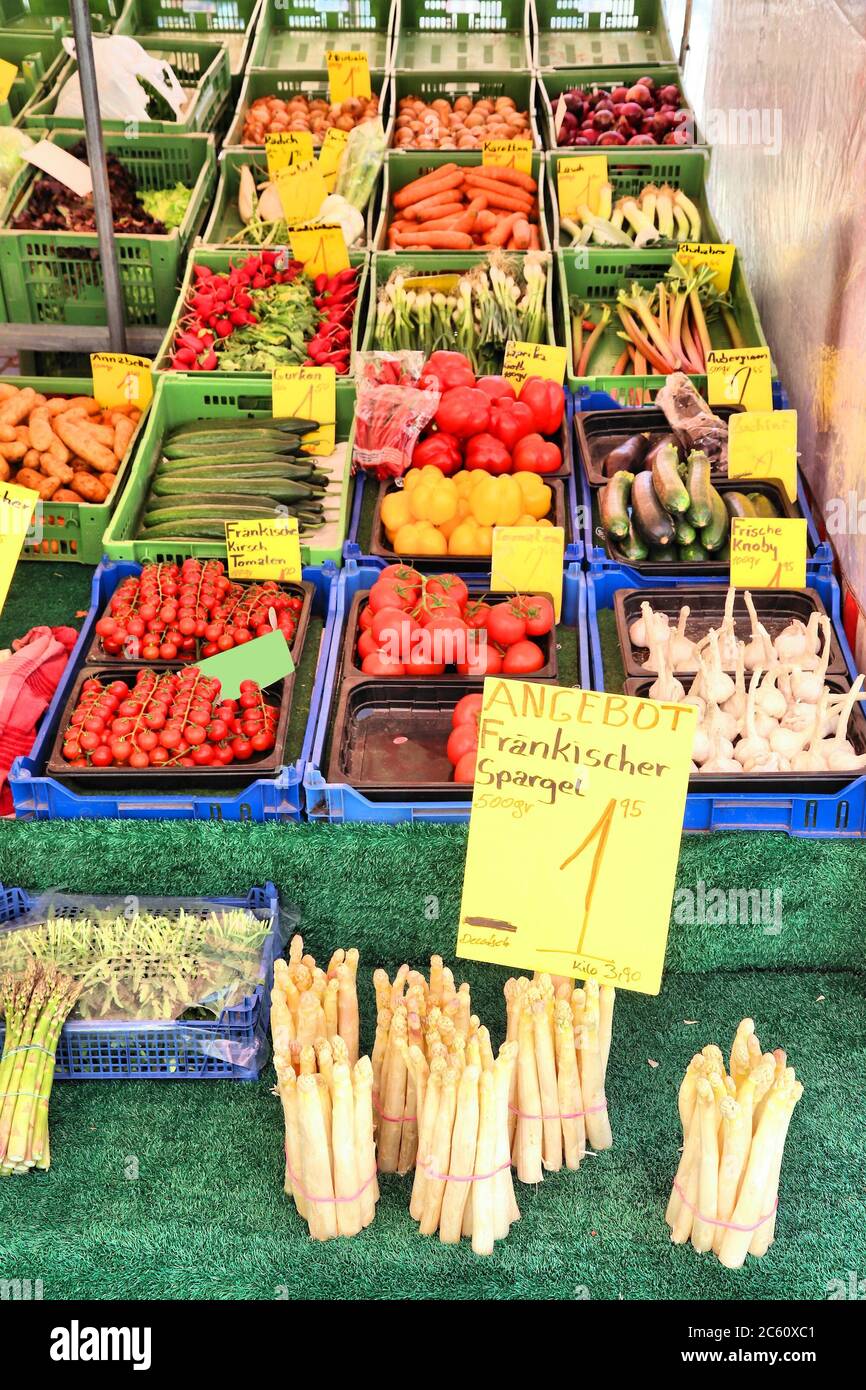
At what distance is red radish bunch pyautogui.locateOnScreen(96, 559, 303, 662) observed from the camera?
12.0 feet

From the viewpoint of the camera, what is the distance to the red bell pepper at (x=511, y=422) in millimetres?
4395

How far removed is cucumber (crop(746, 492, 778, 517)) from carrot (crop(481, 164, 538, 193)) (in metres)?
2.40

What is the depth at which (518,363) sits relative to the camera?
182 inches

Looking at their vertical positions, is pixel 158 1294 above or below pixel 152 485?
below

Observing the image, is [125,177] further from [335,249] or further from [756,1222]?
[756,1222]

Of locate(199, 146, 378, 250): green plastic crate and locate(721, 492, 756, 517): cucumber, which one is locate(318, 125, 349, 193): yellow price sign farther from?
locate(721, 492, 756, 517): cucumber

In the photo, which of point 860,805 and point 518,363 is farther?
point 518,363

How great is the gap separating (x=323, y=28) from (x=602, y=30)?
149cm

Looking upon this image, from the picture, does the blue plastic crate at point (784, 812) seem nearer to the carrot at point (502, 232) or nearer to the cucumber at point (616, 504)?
the cucumber at point (616, 504)

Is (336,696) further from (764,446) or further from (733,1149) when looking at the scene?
(764,446)

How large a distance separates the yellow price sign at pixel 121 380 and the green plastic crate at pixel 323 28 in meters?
3.14

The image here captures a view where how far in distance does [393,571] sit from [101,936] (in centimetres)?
126

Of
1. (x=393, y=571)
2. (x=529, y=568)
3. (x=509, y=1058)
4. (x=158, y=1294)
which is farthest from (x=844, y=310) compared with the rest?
(x=158, y=1294)

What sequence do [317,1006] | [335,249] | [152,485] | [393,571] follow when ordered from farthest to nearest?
[335,249] < [152,485] < [393,571] < [317,1006]
